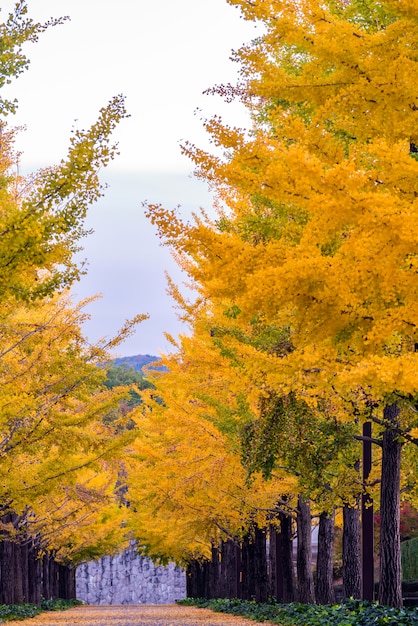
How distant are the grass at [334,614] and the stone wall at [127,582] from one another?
205ft

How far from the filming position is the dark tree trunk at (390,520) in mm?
15234

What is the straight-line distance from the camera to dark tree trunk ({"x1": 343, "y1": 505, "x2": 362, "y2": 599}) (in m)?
21.1

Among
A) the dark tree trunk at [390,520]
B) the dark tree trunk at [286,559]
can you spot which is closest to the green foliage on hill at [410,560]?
the dark tree trunk at [286,559]

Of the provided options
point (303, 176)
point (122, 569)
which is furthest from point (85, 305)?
point (122, 569)

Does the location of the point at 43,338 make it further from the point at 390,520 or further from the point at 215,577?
the point at 215,577

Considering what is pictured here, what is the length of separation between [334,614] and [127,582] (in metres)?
76.4

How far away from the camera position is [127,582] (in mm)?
90688

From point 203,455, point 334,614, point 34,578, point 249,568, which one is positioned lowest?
point 34,578

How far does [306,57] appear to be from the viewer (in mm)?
16219

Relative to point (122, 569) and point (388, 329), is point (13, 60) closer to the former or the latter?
point (388, 329)

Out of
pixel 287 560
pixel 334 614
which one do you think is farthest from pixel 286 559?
pixel 334 614

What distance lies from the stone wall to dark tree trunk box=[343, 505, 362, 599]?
227 ft

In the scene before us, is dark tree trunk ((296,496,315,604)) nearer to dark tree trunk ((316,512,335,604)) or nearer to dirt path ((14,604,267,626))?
dark tree trunk ((316,512,335,604))

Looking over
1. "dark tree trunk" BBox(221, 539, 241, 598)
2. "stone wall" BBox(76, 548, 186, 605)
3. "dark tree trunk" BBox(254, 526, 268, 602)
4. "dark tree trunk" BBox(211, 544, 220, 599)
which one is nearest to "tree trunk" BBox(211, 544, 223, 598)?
"dark tree trunk" BBox(211, 544, 220, 599)
